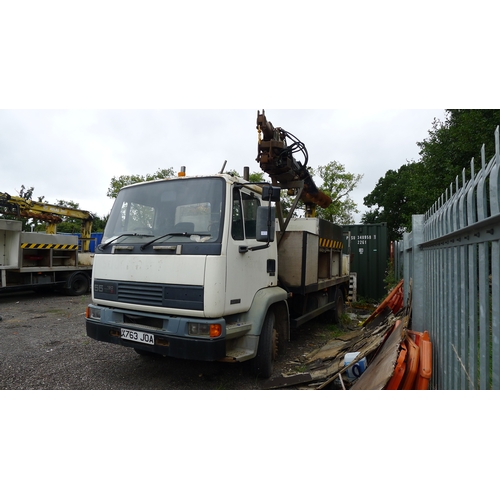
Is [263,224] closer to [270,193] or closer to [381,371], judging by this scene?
[270,193]

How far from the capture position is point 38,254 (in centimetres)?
1009

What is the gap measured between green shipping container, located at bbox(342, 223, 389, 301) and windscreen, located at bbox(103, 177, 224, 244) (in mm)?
7322

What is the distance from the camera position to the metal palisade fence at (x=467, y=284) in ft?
5.26

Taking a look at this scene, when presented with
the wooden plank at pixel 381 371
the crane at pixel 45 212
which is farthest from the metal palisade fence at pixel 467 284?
the crane at pixel 45 212

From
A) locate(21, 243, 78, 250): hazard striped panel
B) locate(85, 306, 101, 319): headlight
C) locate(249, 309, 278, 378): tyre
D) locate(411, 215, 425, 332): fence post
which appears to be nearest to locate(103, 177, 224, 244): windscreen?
locate(85, 306, 101, 319): headlight

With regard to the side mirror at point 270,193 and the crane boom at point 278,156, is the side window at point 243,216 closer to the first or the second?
the side mirror at point 270,193

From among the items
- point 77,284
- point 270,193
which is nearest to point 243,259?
point 270,193

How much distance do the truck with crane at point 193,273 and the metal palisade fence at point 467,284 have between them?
5.38 feet

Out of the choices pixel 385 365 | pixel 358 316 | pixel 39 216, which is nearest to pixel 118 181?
pixel 39 216

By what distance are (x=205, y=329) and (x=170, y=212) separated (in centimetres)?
137

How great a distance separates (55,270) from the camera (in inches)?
403

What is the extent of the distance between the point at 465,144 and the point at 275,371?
859 cm

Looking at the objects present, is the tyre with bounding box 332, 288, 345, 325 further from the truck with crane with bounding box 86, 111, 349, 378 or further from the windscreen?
the windscreen

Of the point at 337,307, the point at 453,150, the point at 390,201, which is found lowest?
the point at 337,307
